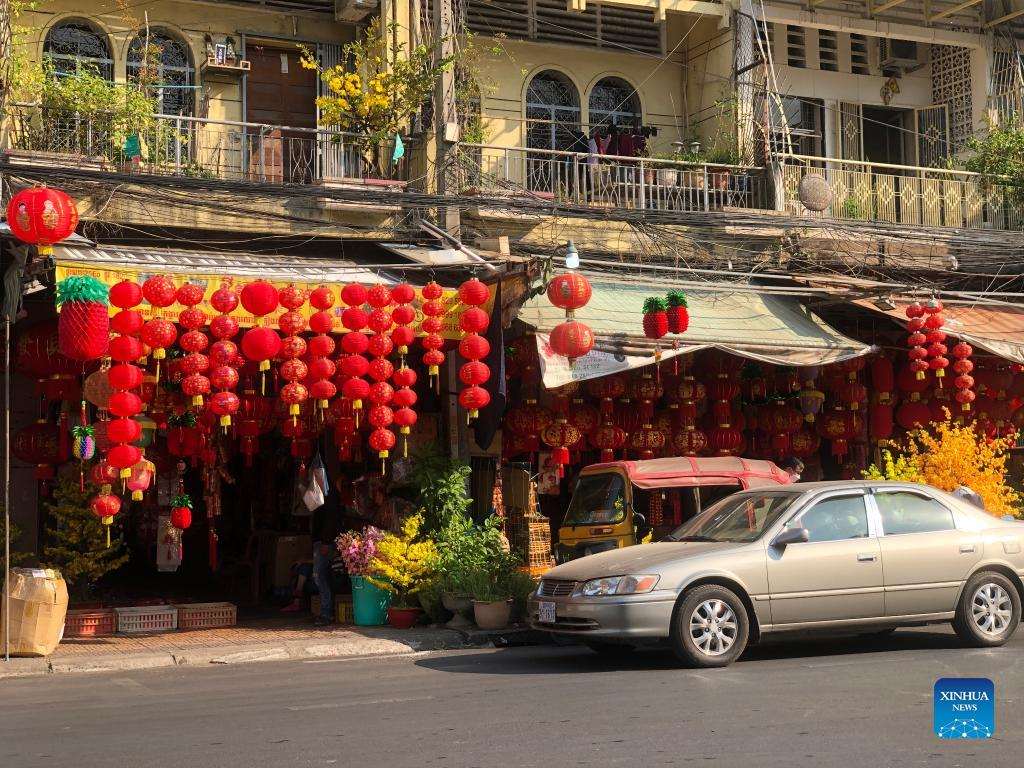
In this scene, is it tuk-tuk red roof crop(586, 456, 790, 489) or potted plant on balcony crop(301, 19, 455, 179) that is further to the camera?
potted plant on balcony crop(301, 19, 455, 179)

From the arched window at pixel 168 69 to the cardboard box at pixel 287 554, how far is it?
20.7 feet

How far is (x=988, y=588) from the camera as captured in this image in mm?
11625

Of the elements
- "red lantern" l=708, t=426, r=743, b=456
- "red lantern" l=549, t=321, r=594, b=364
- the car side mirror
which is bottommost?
the car side mirror

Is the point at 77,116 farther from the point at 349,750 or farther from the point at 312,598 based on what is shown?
the point at 349,750

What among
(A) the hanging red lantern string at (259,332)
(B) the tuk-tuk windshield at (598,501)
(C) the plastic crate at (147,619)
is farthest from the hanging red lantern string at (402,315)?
(C) the plastic crate at (147,619)

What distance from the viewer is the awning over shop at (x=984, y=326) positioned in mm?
17422

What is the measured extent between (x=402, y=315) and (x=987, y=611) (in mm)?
6551

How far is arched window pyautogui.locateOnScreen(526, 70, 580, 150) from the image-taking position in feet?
67.6

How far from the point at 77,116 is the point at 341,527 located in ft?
20.9

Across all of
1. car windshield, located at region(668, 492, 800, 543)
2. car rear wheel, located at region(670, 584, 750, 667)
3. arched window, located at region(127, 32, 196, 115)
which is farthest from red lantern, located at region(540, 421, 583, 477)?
arched window, located at region(127, 32, 196, 115)

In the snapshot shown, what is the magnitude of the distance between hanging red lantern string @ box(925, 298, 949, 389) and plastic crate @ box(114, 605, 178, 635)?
1019 centimetres

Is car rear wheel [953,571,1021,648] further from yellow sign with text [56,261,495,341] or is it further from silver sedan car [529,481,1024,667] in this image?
yellow sign with text [56,261,495,341]

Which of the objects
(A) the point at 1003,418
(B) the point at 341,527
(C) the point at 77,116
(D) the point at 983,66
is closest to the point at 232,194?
(C) the point at 77,116

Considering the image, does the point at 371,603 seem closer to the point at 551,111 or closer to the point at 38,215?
the point at 38,215
